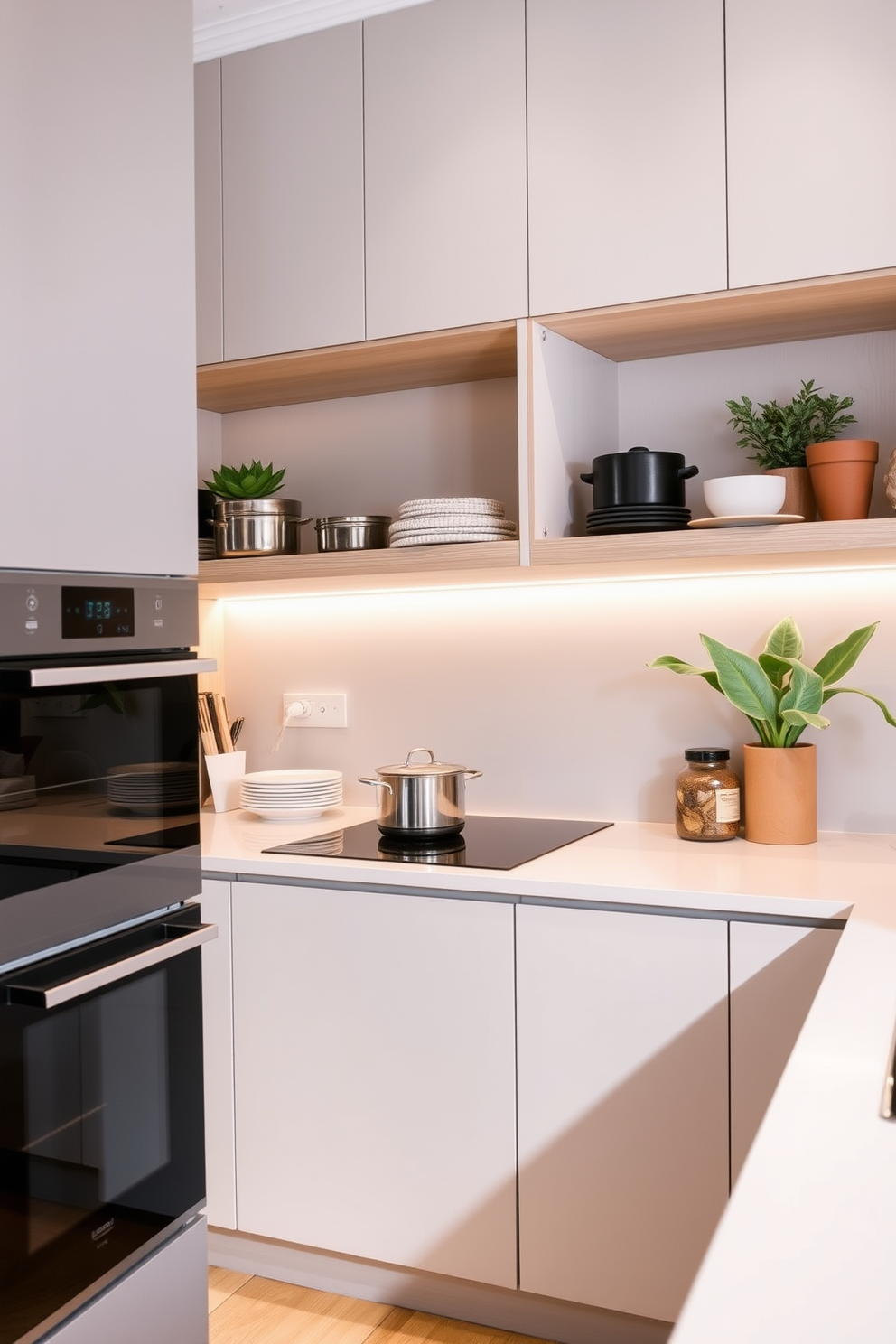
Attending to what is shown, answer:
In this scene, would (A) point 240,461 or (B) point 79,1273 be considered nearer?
(B) point 79,1273

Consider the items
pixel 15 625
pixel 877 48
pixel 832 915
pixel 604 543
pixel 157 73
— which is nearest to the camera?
pixel 15 625

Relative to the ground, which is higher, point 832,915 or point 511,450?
point 511,450

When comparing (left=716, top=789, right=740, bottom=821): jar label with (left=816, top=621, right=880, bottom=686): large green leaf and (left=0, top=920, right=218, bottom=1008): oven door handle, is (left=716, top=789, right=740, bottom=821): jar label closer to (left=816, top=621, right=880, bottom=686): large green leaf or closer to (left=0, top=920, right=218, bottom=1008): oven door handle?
(left=816, top=621, right=880, bottom=686): large green leaf

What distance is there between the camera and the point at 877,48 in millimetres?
1925

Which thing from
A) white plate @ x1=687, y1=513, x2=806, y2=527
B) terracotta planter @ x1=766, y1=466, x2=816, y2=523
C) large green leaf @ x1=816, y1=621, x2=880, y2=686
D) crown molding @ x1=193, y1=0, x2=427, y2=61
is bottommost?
large green leaf @ x1=816, y1=621, x2=880, y2=686

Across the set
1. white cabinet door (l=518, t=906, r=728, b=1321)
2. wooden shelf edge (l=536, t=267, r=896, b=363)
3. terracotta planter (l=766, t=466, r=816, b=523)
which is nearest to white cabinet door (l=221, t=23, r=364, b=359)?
wooden shelf edge (l=536, t=267, r=896, b=363)

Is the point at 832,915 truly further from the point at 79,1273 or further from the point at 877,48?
the point at 877,48

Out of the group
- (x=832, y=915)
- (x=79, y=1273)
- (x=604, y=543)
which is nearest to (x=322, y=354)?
(x=604, y=543)

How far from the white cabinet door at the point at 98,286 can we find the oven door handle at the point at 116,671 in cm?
11

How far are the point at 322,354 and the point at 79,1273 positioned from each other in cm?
171

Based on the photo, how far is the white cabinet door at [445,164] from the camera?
2.19 m

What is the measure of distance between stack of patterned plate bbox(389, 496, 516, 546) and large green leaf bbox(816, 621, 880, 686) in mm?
644

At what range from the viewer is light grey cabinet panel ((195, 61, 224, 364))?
248cm

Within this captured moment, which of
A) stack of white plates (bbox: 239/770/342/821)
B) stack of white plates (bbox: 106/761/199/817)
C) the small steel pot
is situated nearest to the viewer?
stack of white plates (bbox: 106/761/199/817)
